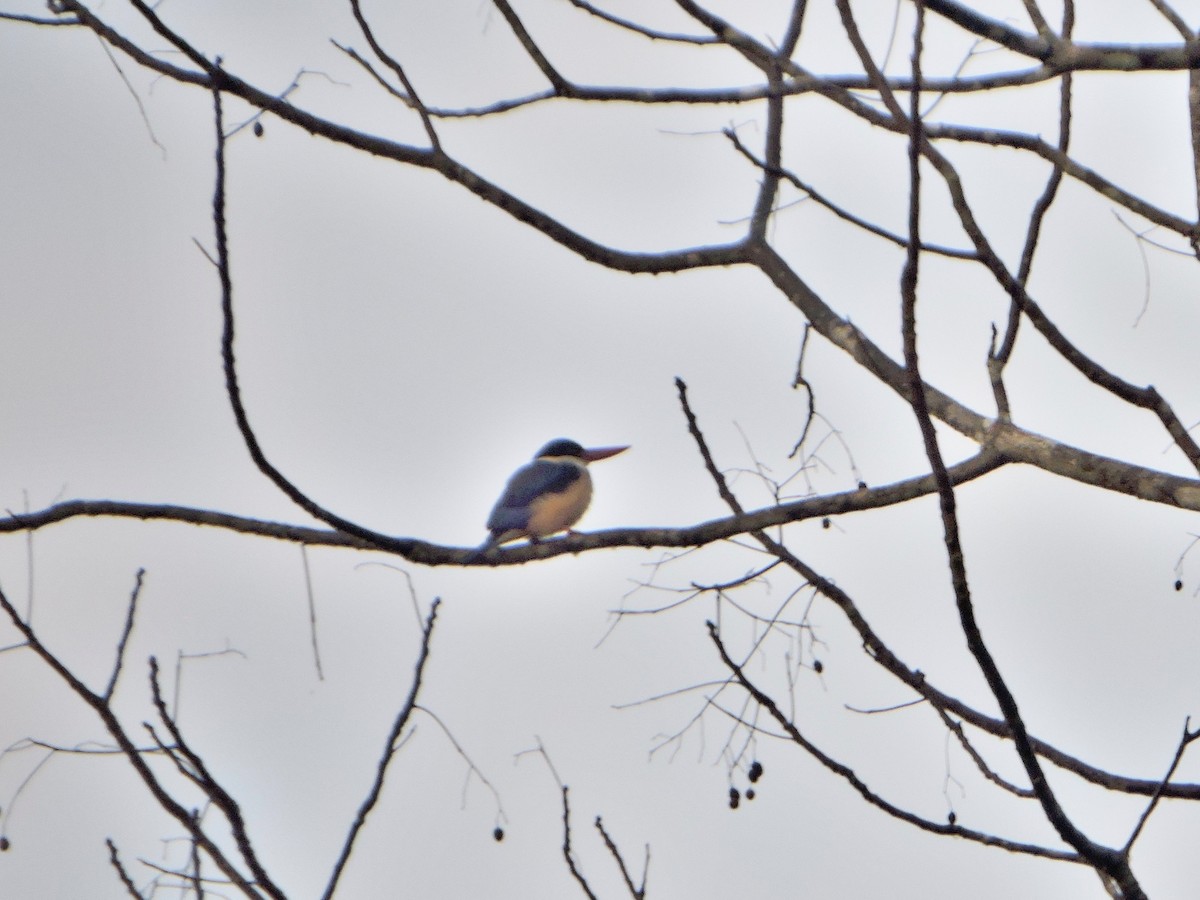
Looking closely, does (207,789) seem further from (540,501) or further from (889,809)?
(540,501)

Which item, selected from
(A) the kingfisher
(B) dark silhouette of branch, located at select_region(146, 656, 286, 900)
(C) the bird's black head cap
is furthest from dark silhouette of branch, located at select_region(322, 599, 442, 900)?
(C) the bird's black head cap

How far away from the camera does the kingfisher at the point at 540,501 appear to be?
573 centimetres

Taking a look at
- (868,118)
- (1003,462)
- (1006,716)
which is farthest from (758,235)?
(1006,716)

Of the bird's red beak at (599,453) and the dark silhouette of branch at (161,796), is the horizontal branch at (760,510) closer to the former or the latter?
the dark silhouette of branch at (161,796)

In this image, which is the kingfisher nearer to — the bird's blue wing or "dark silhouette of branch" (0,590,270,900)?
the bird's blue wing

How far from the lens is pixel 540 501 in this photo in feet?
19.5

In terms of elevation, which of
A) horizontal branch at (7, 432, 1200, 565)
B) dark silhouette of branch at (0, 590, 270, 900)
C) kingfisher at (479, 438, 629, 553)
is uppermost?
kingfisher at (479, 438, 629, 553)

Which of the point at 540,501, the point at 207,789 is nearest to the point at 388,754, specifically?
the point at 207,789

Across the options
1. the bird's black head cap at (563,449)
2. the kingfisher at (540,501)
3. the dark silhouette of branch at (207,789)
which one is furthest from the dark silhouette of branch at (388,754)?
the bird's black head cap at (563,449)

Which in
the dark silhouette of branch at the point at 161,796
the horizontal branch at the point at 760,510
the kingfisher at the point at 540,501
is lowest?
the dark silhouette of branch at the point at 161,796

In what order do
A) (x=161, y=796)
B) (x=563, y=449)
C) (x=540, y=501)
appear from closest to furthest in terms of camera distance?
(x=161, y=796), (x=540, y=501), (x=563, y=449)

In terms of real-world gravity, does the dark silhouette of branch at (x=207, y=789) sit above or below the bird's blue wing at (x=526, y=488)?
below

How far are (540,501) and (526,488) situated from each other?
129mm

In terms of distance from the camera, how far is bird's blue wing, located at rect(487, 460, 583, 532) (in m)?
5.75
